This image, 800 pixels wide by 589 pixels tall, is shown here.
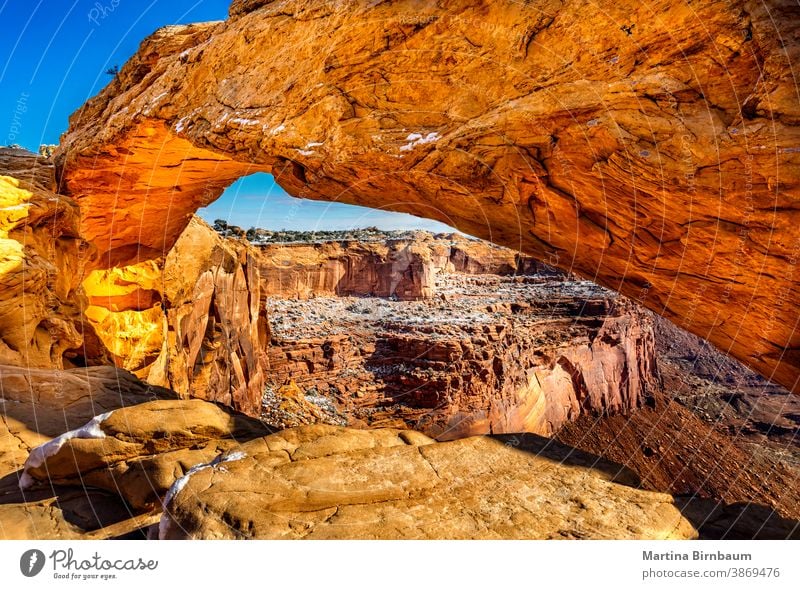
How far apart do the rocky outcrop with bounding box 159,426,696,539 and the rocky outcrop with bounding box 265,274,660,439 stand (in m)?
16.6

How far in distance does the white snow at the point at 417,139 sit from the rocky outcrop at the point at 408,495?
15.0ft

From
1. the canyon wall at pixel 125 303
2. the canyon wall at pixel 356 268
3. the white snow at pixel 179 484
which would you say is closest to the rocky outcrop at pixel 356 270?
the canyon wall at pixel 356 268

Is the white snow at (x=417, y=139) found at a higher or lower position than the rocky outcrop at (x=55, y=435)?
higher

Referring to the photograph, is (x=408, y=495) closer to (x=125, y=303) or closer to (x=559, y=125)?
(x=559, y=125)

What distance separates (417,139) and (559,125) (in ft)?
7.10

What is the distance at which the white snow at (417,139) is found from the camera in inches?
255

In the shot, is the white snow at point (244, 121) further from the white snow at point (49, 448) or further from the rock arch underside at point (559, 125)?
the white snow at point (49, 448)

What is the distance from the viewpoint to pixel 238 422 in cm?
666

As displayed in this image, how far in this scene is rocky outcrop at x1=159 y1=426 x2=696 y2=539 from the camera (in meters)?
3.66

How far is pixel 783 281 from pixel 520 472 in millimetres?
4385

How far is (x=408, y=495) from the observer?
413 cm

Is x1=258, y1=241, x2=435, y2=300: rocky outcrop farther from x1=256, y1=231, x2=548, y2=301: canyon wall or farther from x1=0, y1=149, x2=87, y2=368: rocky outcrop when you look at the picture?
x1=0, y1=149, x2=87, y2=368: rocky outcrop

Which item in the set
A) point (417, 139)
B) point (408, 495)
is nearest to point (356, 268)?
point (417, 139)
